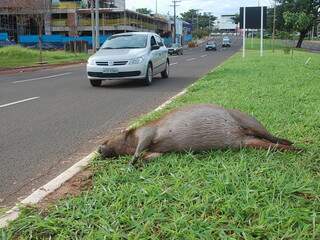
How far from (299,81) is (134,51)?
15.9ft

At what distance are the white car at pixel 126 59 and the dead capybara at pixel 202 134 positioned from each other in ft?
30.8

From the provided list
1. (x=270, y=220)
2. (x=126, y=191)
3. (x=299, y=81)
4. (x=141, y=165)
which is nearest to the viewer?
(x=270, y=220)

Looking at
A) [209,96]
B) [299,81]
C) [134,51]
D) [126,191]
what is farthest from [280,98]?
[134,51]

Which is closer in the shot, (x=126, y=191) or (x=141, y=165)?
(x=126, y=191)

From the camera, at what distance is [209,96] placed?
963 cm

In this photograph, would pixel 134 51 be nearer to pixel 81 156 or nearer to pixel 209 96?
pixel 209 96

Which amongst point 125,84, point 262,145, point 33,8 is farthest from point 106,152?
point 33,8

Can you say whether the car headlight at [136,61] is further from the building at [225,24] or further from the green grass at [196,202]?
the building at [225,24]

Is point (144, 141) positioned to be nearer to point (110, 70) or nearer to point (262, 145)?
point (262, 145)

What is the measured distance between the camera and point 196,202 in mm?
3721

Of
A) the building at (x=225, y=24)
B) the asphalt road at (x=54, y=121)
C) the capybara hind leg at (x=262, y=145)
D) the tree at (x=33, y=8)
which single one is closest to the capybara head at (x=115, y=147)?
the asphalt road at (x=54, y=121)

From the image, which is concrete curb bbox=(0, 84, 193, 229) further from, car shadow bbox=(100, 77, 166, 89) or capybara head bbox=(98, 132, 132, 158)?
car shadow bbox=(100, 77, 166, 89)

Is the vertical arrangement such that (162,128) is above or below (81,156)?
above

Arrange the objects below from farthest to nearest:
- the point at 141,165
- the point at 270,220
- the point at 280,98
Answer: the point at 280,98 < the point at 141,165 < the point at 270,220
